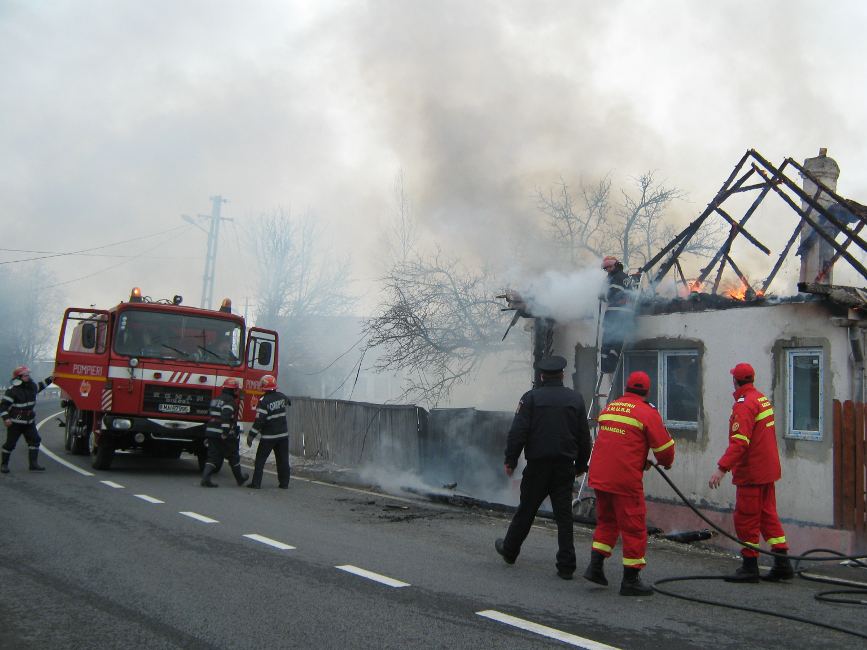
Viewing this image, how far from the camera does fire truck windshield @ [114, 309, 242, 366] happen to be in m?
11.6

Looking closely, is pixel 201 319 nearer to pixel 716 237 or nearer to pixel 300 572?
pixel 300 572

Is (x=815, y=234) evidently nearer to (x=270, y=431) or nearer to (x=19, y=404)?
(x=270, y=431)

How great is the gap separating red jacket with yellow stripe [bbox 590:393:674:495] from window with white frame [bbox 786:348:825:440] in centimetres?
367

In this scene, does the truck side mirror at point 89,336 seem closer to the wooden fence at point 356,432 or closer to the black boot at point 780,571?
the wooden fence at point 356,432

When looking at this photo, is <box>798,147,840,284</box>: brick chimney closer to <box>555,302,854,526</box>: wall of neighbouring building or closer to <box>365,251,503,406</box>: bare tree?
<box>555,302,854,526</box>: wall of neighbouring building

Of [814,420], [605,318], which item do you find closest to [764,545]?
[814,420]

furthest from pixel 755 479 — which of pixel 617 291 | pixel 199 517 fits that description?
pixel 199 517

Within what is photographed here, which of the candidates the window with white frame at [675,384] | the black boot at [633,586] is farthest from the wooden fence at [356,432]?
the black boot at [633,586]

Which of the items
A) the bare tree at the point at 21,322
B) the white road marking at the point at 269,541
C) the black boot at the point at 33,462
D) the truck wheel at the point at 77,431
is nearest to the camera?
the white road marking at the point at 269,541

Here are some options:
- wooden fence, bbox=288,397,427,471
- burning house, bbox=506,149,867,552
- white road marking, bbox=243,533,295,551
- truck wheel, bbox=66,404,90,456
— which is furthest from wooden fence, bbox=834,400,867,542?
truck wheel, bbox=66,404,90,456

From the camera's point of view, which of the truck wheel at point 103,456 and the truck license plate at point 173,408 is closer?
the truck license plate at point 173,408

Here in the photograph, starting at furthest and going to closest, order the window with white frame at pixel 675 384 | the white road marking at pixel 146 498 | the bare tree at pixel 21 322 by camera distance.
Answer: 1. the bare tree at pixel 21 322
2. the window with white frame at pixel 675 384
3. the white road marking at pixel 146 498

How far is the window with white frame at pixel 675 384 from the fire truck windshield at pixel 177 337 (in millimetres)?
6265

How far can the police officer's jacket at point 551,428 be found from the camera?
19.8 feet
